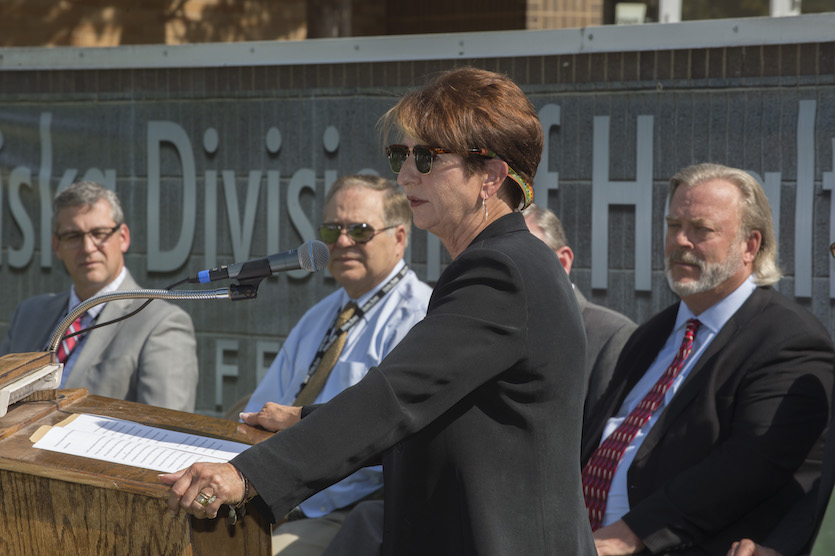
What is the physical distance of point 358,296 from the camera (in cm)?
393

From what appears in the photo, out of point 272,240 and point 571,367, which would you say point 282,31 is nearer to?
point 272,240

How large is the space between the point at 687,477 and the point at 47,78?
4780 millimetres

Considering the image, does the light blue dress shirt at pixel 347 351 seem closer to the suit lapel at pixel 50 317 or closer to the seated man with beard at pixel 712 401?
the seated man with beard at pixel 712 401

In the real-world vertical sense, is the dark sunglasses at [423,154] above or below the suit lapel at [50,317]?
above

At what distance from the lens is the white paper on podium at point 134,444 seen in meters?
1.78

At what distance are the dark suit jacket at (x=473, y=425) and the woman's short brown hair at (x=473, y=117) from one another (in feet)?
0.59

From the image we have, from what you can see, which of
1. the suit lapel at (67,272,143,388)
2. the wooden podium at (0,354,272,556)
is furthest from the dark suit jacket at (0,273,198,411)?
the wooden podium at (0,354,272,556)

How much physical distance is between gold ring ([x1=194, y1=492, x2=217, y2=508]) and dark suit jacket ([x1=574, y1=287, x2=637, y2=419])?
214 cm

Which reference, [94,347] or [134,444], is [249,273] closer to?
[134,444]

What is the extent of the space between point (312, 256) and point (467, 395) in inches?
17.6

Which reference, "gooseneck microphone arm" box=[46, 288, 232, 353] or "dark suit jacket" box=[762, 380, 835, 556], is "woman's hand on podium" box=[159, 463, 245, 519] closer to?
"gooseneck microphone arm" box=[46, 288, 232, 353]

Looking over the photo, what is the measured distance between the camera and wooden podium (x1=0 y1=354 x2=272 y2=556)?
1.70m

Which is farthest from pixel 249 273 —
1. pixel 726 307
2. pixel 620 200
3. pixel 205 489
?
pixel 620 200

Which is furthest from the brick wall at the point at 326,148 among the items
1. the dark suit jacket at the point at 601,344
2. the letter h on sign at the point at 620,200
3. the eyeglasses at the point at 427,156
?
the eyeglasses at the point at 427,156
